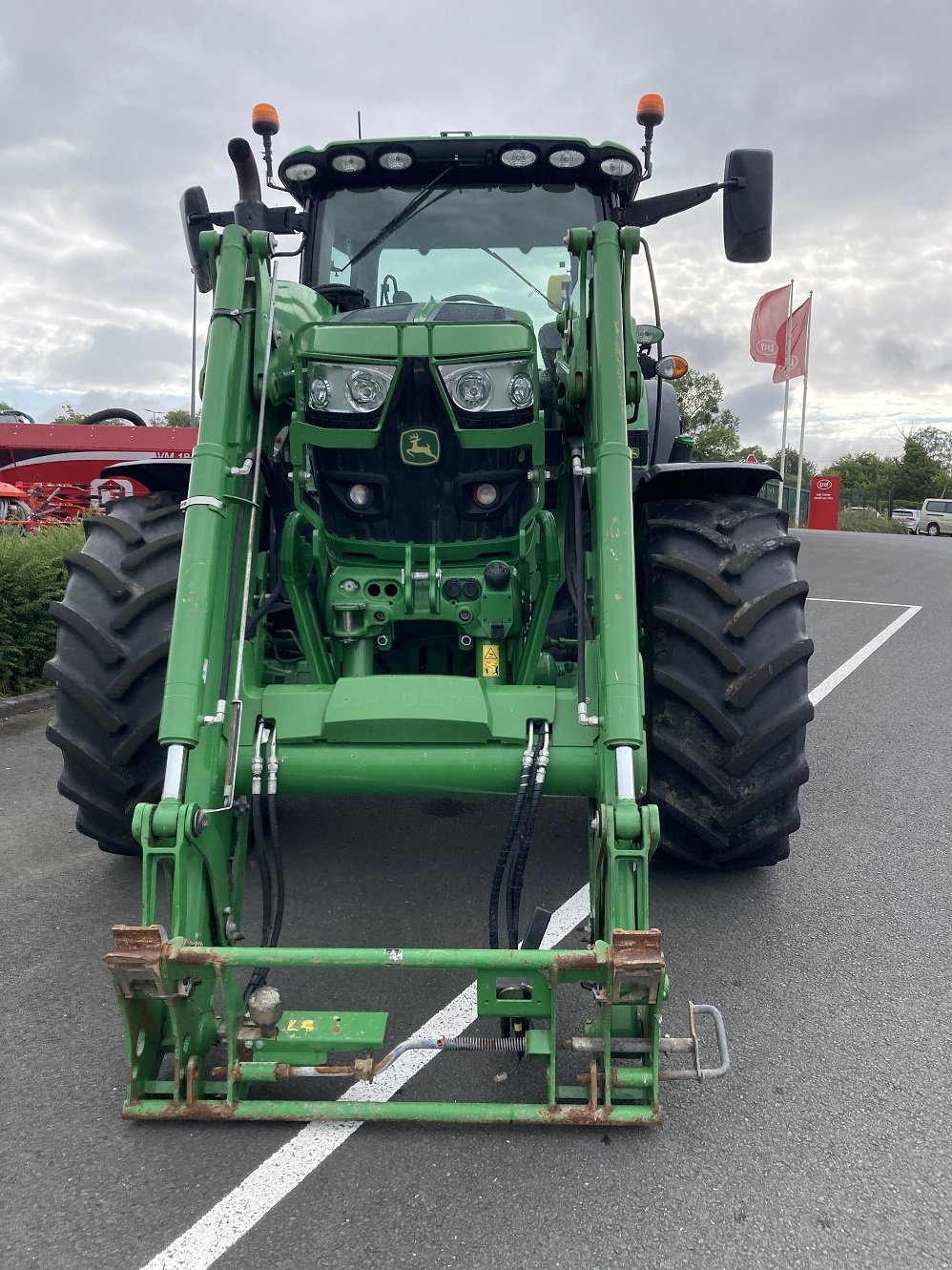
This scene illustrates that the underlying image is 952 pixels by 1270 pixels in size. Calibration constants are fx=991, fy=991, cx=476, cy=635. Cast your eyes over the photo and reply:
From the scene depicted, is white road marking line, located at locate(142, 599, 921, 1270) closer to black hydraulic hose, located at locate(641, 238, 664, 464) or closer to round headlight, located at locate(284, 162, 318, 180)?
black hydraulic hose, located at locate(641, 238, 664, 464)

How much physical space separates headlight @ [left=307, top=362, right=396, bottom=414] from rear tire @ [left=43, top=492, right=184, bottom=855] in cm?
78

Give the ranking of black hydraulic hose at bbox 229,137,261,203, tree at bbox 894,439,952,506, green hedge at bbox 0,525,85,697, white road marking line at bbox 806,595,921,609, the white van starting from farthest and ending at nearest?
1. tree at bbox 894,439,952,506
2. the white van
3. white road marking line at bbox 806,595,921,609
4. green hedge at bbox 0,525,85,697
5. black hydraulic hose at bbox 229,137,261,203

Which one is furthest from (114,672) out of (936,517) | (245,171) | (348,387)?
(936,517)

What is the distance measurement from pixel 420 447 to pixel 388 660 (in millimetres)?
805

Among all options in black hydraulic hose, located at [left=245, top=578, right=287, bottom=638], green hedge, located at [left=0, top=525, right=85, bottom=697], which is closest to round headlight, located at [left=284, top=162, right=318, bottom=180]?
black hydraulic hose, located at [left=245, top=578, right=287, bottom=638]

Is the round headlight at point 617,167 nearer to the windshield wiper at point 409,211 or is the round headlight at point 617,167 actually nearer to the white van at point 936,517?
the windshield wiper at point 409,211

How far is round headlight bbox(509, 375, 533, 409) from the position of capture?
128 inches

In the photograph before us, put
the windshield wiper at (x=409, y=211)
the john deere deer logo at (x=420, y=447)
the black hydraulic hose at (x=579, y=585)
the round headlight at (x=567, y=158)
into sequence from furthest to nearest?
the windshield wiper at (x=409, y=211), the round headlight at (x=567, y=158), the john deere deer logo at (x=420, y=447), the black hydraulic hose at (x=579, y=585)

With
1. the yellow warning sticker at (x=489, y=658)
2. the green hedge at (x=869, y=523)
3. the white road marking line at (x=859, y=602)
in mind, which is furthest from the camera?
the green hedge at (x=869, y=523)

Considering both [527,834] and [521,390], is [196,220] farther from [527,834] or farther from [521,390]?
[527,834]

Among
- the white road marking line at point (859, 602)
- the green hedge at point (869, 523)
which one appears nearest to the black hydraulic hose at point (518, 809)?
the white road marking line at point (859, 602)

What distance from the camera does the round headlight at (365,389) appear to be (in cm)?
321

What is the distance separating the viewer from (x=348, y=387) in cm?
323

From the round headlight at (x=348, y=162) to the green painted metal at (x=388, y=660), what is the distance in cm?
79
